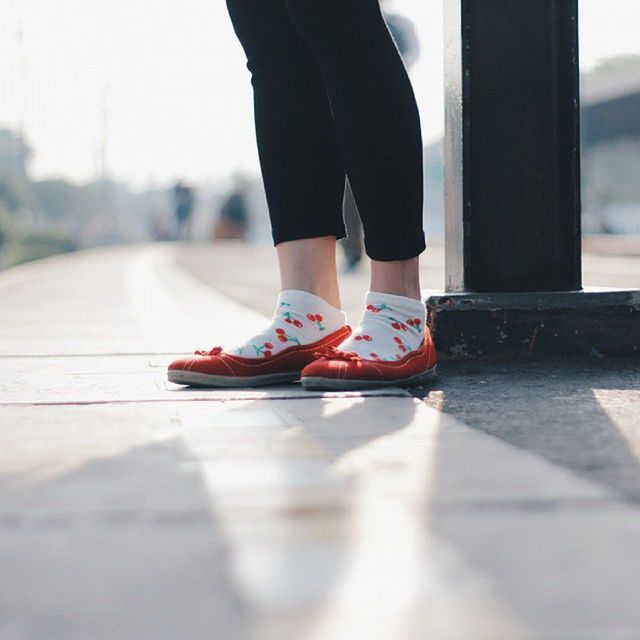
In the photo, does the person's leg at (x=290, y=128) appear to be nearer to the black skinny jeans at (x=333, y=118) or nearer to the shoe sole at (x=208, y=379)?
the black skinny jeans at (x=333, y=118)

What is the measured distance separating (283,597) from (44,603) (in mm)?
144

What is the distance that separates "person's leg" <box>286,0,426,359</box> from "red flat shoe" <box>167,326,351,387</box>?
10 cm

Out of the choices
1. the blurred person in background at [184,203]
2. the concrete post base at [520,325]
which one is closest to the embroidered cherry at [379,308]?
the concrete post base at [520,325]

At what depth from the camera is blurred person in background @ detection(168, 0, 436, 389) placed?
1.65 m

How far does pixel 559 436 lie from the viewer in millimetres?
1222

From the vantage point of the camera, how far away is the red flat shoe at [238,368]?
171 cm

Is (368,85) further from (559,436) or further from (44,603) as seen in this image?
(44,603)

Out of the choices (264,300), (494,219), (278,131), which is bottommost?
(264,300)

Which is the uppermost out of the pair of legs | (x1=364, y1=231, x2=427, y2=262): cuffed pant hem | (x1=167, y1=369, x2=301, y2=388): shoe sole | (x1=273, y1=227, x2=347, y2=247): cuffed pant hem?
the pair of legs

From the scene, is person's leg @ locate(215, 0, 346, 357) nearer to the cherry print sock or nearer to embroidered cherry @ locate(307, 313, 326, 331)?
embroidered cherry @ locate(307, 313, 326, 331)

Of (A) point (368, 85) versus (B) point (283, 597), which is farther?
(A) point (368, 85)

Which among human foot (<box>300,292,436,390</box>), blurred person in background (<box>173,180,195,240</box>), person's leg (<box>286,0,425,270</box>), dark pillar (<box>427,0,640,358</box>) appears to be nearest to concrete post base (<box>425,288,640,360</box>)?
dark pillar (<box>427,0,640,358</box>)

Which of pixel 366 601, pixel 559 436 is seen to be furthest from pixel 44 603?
pixel 559 436

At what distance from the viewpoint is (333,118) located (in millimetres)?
1689
